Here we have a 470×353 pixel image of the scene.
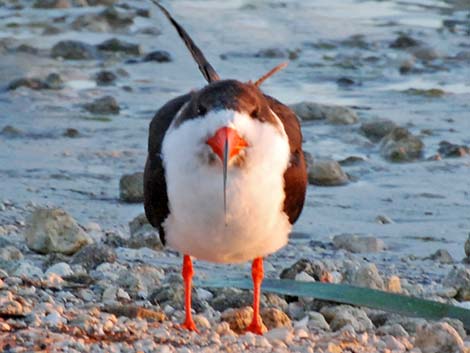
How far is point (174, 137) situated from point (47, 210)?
2185mm

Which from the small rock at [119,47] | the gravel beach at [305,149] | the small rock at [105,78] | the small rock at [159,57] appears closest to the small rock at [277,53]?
the gravel beach at [305,149]

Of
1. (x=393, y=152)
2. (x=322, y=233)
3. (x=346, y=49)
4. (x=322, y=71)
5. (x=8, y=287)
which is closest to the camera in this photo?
(x=8, y=287)

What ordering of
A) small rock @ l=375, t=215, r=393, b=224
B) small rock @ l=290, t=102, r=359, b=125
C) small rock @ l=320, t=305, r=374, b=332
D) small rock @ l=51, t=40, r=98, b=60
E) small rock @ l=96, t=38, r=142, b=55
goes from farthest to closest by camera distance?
1. small rock @ l=96, t=38, r=142, b=55
2. small rock @ l=51, t=40, r=98, b=60
3. small rock @ l=290, t=102, r=359, b=125
4. small rock @ l=375, t=215, r=393, b=224
5. small rock @ l=320, t=305, r=374, b=332

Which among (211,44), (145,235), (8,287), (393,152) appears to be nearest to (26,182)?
(145,235)

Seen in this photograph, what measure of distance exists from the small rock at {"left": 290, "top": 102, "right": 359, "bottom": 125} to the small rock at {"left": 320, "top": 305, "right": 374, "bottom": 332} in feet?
14.2

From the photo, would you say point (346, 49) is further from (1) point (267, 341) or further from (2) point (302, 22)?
(1) point (267, 341)

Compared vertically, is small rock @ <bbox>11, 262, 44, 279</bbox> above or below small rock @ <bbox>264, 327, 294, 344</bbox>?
below

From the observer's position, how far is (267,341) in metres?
4.89

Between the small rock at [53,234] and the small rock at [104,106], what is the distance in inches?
137

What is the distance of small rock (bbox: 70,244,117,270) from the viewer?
640cm

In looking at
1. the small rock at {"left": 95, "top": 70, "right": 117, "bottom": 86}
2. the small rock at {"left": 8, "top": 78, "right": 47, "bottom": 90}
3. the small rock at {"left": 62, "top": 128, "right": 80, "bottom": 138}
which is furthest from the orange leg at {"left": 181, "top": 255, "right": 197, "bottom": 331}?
the small rock at {"left": 95, "top": 70, "right": 117, "bottom": 86}

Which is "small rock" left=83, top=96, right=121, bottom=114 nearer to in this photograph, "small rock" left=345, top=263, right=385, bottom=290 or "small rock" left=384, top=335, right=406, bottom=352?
"small rock" left=345, top=263, right=385, bottom=290

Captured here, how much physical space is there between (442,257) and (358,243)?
17.1 inches

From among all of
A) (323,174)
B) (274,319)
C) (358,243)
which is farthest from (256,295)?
(323,174)
